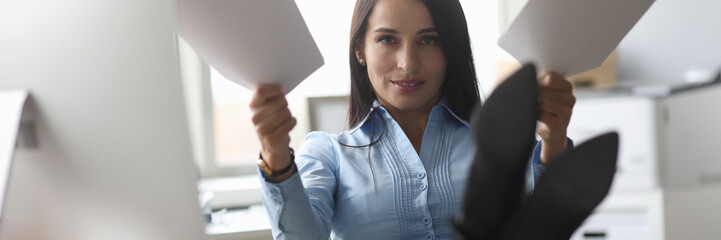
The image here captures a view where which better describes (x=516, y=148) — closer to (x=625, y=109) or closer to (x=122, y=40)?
(x=122, y=40)

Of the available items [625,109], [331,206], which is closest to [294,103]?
[625,109]

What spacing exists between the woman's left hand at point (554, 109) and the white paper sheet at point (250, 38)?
1.09 feet

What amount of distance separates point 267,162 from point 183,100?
0.85 feet

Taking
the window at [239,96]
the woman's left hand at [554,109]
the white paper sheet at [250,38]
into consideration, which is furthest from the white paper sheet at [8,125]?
the window at [239,96]

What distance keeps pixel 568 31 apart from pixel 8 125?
0.70 m

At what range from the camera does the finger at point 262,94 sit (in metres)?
0.94

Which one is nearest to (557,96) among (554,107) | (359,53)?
(554,107)

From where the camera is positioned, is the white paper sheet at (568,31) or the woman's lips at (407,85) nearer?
the white paper sheet at (568,31)

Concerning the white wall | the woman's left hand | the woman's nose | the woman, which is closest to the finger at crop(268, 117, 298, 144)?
the woman

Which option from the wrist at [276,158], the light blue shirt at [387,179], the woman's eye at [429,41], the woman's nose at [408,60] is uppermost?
the woman's eye at [429,41]

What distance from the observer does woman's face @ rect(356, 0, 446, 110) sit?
1146 mm

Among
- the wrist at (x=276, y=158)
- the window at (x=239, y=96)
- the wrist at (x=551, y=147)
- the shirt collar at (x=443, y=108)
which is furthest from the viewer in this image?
the window at (x=239, y=96)

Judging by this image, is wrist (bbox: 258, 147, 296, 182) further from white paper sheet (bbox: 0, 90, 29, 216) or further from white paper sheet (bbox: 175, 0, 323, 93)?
white paper sheet (bbox: 0, 90, 29, 216)

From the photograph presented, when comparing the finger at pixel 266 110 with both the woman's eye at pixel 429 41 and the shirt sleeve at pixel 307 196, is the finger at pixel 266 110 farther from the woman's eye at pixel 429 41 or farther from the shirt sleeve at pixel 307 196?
the woman's eye at pixel 429 41
